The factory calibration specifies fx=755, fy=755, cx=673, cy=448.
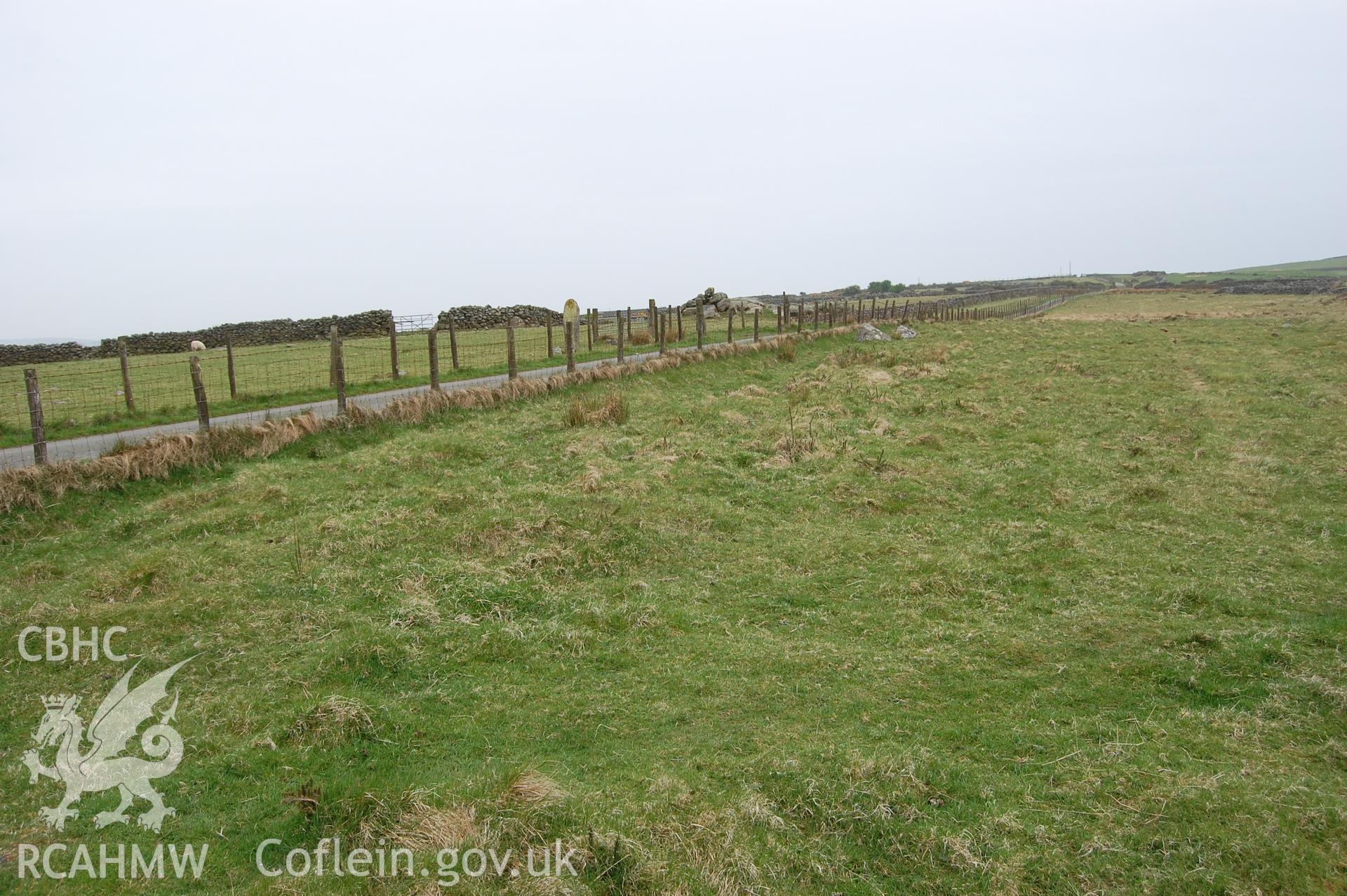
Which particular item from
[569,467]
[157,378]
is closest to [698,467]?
[569,467]

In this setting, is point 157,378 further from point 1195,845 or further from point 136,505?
point 1195,845

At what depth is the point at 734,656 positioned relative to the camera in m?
7.32

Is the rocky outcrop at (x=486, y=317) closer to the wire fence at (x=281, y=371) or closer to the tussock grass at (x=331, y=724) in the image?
the wire fence at (x=281, y=371)

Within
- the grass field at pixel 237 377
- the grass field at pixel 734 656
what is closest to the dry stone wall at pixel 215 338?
the grass field at pixel 237 377

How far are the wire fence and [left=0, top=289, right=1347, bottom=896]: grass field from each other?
560 cm

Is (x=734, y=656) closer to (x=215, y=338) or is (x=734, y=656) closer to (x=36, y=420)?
(x=36, y=420)

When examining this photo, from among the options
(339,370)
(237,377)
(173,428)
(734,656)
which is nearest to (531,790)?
(734,656)

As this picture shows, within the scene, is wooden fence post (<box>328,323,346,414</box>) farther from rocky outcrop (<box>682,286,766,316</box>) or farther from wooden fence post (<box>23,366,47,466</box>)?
rocky outcrop (<box>682,286,766,316</box>)

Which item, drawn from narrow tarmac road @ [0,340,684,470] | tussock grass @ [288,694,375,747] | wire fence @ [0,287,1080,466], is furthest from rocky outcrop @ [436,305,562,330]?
tussock grass @ [288,694,375,747]

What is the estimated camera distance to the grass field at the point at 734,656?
15.7 feet

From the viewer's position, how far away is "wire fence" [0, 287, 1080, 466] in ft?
52.5

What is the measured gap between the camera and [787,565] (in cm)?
955

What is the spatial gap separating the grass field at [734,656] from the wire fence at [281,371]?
560 cm

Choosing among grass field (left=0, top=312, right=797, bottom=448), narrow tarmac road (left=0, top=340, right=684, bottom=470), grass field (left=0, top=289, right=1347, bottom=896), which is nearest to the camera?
grass field (left=0, top=289, right=1347, bottom=896)
